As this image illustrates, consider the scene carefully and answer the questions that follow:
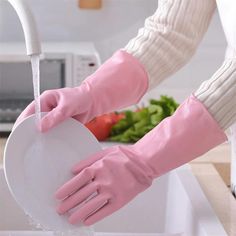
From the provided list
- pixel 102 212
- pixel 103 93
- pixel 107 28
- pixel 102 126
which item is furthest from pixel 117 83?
pixel 107 28

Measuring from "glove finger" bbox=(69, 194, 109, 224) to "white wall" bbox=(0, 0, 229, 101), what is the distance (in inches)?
43.4

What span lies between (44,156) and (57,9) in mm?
1078

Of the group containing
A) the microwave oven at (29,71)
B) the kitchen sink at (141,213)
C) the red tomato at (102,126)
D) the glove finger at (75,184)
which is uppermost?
the glove finger at (75,184)

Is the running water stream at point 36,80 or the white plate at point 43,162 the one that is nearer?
the running water stream at point 36,80

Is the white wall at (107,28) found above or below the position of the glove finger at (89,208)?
below

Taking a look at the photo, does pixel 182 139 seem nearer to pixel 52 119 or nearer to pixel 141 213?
pixel 52 119

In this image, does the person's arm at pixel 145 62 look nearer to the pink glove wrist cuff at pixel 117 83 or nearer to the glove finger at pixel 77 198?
the pink glove wrist cuff at pixel 117 83

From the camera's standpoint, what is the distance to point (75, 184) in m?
0.96

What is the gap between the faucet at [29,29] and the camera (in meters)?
0.84

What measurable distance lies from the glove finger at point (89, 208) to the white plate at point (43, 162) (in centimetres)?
2

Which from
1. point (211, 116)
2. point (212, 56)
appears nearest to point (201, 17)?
point (211, 116)

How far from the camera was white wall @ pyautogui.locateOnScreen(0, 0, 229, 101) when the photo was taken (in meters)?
2.04

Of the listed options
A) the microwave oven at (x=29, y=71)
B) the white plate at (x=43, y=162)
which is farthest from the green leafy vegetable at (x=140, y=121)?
the white plate at (x=43, y=162)

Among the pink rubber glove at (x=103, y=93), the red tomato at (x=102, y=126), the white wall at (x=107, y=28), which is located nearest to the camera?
the pink rubber glove at (x=103, y=93)
